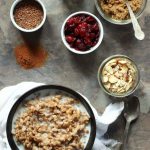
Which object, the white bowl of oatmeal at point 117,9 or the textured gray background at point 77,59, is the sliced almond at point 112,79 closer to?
the textured gray background at point 77,59

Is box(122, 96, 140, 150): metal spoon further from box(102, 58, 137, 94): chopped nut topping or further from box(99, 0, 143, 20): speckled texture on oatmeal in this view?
box(99, 0, 143, 20): speckled texture on oatmeal

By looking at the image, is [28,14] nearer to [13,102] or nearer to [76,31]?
[76,31]

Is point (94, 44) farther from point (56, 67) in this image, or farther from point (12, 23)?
point (12, 23)

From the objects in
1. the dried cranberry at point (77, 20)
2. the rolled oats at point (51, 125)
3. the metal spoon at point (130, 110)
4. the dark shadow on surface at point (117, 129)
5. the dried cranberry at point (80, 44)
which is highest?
the dried cranberry at point (77, 20)

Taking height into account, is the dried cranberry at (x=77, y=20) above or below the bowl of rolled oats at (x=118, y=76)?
above

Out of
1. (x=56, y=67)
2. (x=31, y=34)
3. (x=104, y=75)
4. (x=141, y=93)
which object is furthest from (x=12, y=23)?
(x=141, y=93)

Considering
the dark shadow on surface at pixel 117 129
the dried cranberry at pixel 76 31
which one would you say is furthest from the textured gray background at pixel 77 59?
the dried cranberry at pixel 76 31
